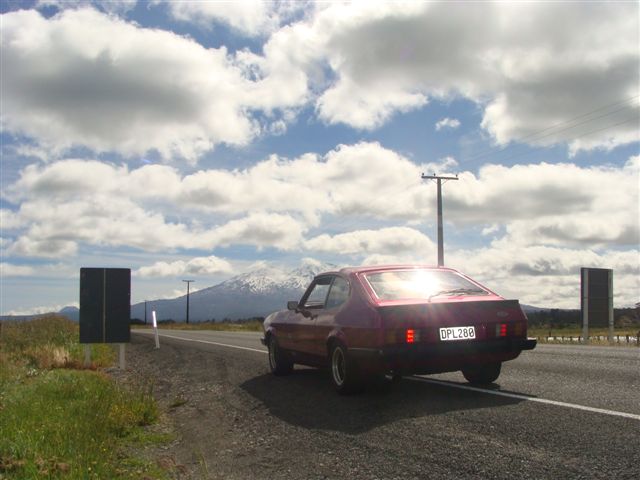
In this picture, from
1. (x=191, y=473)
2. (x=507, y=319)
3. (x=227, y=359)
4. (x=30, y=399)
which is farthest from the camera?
(x=227, y=359)

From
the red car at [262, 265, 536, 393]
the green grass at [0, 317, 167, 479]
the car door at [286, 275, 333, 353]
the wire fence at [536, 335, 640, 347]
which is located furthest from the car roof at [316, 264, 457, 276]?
the wire fence at [536, 335, 640, 347]

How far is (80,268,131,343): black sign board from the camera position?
11742 millimetres

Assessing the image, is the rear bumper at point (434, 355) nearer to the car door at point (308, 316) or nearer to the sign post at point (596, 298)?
the car door at point (308, 316)

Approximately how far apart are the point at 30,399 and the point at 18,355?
30.5ft

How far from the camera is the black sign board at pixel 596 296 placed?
2131cm

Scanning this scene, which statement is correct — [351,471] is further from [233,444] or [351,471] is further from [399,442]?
[233,444]

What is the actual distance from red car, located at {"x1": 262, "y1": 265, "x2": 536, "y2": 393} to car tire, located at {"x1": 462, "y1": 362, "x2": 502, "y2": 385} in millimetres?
12

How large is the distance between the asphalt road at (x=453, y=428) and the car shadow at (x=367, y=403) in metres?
0.01

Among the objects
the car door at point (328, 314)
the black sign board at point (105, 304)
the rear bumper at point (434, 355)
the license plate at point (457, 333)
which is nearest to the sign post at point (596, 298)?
the black sign board at point (105, 304)

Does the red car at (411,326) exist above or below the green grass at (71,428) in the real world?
above

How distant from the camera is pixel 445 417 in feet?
17.3

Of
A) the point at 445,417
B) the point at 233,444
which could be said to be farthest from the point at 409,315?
the point at 233,444

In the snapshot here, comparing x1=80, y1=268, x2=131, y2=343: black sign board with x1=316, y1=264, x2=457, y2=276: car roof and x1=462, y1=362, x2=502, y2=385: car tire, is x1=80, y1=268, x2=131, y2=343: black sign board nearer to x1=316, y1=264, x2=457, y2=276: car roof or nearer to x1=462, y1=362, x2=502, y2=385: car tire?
x1=316, y1=264, x2=457, y2=276: car roof

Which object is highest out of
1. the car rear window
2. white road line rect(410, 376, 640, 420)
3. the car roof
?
the car roof
